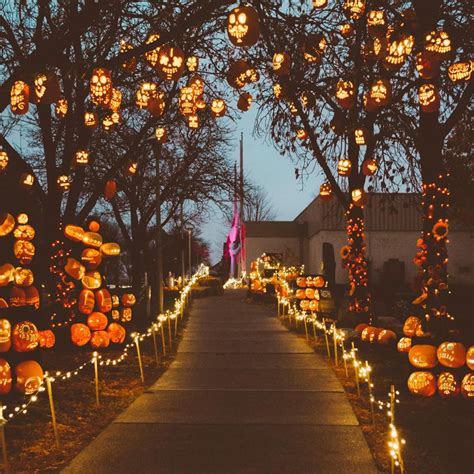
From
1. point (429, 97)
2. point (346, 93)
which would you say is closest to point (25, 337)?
point (346, 93)

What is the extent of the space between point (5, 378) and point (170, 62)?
→ 423cm

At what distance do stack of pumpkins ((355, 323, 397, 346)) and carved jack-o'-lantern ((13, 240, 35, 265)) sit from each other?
22.8 ft

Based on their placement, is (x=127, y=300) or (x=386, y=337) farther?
(x=127, y=300)

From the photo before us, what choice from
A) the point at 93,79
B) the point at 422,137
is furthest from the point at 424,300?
the point at 93,79

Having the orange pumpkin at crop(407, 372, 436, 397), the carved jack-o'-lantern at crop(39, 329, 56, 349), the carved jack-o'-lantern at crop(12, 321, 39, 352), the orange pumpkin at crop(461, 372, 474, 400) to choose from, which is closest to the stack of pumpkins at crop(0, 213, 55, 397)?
the carved jack-o'-lantern at crop(12, 321, 39, 352)

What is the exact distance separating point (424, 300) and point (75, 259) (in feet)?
22.6

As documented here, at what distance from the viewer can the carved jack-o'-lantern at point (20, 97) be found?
8812 millimetres

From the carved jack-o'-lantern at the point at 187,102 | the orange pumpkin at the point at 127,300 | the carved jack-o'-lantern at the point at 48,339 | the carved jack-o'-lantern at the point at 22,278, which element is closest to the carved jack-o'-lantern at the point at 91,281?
the carved jack-o'-lantern at the point at 48,339

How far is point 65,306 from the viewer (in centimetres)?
1467

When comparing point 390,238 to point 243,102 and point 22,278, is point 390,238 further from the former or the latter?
point 22,278

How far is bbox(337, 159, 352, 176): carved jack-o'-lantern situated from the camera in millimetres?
16484

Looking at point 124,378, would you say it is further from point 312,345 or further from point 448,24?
point 448,24

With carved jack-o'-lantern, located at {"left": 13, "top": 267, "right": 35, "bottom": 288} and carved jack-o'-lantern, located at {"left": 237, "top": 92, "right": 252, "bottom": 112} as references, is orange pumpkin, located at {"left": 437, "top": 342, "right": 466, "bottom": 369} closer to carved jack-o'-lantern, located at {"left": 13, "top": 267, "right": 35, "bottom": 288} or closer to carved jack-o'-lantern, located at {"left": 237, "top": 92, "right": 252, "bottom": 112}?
carved jack-o'-lantern, located at {"left": 237, "top": 92, "right": 252, "bottom": 112}

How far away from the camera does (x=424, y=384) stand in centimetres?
966
